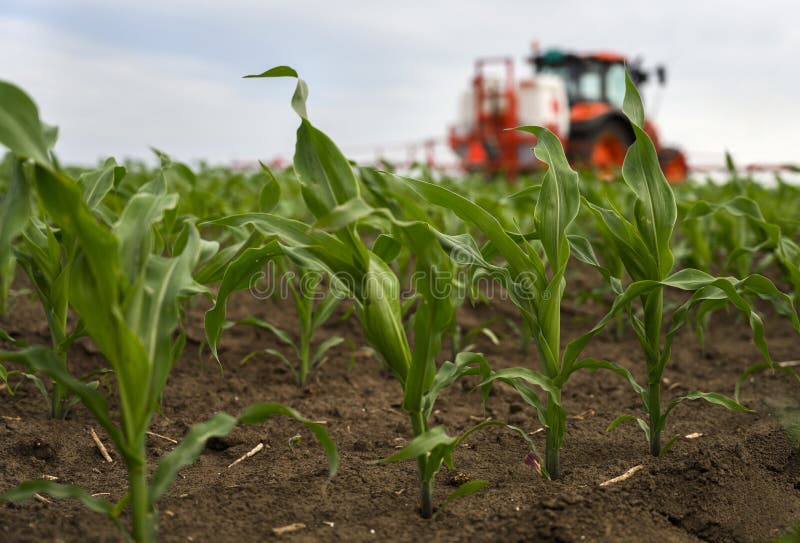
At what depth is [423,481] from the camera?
5.16 feet

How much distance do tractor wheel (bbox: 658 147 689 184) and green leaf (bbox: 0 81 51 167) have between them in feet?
47.0

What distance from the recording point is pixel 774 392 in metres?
2.72

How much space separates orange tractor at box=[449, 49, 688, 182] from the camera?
39.1 feet

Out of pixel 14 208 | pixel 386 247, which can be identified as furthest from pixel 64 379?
pixel 386 247

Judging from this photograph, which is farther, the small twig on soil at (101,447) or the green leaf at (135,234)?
the small twig on soil at (101,447)

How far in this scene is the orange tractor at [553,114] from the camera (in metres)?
11.9

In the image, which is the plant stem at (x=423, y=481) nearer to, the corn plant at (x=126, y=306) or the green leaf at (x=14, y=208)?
the corn plant at (x=126, y=306)

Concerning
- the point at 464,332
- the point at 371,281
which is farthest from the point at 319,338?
the point at 371,281

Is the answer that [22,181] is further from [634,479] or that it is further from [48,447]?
[634,479]

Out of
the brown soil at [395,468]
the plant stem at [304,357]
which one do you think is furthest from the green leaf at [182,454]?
the plant stem at [304,357]

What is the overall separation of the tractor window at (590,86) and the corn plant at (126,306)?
13.4 metres

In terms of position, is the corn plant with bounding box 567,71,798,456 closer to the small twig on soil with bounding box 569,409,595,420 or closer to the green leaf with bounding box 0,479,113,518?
the small twig on soil with bounding box 569,409,595,420

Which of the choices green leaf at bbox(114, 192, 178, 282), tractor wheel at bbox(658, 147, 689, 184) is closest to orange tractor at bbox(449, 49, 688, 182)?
tractor wheel at bbox(658, 147, 689, 184)

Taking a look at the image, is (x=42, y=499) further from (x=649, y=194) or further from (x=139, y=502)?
(x=649, y=194)
